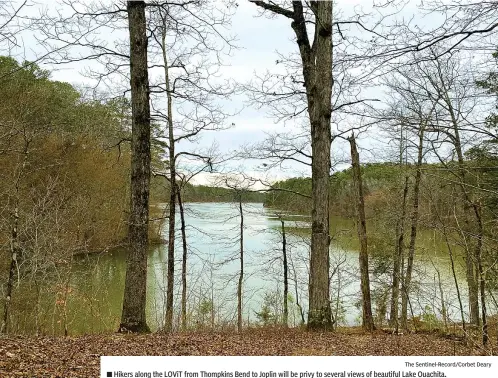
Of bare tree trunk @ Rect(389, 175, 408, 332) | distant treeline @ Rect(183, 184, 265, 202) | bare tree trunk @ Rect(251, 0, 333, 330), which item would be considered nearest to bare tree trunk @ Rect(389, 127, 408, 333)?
bare tree trunk @ Rect(389, 175, 408, 332)


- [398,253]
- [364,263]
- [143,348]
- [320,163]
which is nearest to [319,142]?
[320,163]

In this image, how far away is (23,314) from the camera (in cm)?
1199

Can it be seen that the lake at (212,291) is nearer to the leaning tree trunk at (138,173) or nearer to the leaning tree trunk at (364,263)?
the leaning tree trunk at (364,263)

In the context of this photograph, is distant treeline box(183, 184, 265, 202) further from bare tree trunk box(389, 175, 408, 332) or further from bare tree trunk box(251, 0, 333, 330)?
bare tree trunk box(251, 0, 333, 330)

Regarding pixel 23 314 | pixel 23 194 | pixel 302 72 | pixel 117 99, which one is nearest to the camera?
pixel 302 72

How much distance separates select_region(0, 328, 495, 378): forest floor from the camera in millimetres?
4289

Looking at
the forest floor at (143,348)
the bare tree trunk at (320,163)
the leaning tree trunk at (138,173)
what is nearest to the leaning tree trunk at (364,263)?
the forest floor at (143,348)

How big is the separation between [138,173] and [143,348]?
275 cm

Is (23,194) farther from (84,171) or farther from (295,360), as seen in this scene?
(295,360)

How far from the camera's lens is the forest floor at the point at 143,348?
4289 millimetres

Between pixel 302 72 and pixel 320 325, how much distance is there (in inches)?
177

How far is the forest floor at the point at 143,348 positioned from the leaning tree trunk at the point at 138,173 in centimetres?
62

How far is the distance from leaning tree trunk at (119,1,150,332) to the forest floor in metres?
0.62

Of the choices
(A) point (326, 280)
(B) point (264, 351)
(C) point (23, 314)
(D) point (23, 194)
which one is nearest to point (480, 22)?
(B) point (264, 351)
